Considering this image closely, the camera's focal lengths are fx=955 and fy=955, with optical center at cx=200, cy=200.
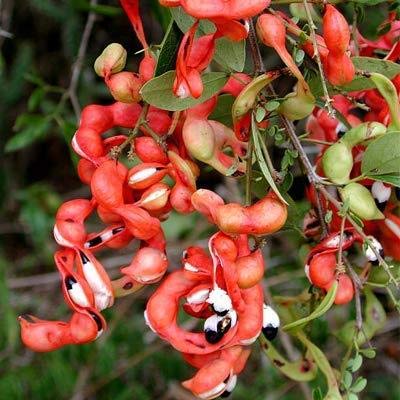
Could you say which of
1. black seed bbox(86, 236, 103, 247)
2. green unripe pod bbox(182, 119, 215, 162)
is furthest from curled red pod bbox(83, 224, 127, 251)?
green unripe pod bbox(182, 119, 215, 162)

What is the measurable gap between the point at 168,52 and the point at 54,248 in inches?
59.7

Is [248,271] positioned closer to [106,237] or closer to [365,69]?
[106,237]

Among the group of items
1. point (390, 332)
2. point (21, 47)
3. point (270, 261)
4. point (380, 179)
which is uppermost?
point (380, 179)

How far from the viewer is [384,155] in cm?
101

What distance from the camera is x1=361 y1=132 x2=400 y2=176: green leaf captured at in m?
1.01

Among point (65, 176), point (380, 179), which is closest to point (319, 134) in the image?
point (380, 179)

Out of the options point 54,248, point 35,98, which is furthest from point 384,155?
point 54,248

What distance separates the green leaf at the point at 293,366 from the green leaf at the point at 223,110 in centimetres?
29

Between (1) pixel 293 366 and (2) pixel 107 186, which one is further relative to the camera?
(1) pixel 293 366

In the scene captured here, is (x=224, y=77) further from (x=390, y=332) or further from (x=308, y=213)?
(x=390, y=332)

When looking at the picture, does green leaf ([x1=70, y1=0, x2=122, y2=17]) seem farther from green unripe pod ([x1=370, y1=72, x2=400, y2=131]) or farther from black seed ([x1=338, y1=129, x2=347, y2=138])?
green unripe pod ([x1=370, y1=72, x2=400, y2=131])

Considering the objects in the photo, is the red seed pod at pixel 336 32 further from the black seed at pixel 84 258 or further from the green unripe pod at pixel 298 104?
the black seed at pixel 84 258

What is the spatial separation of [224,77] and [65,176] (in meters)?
1.91

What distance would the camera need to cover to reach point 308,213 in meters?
1.19
